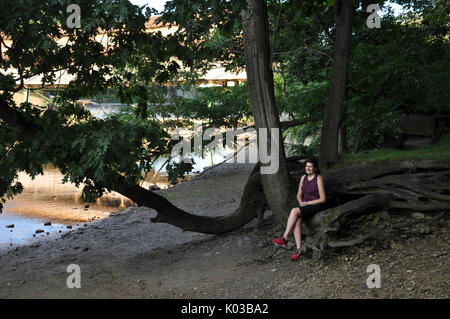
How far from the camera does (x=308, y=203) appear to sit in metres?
6.96

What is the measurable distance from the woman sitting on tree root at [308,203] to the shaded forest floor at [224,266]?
1.23 ft

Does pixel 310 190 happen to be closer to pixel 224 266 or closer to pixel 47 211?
pixel 224 266

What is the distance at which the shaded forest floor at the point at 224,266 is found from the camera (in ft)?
18.7

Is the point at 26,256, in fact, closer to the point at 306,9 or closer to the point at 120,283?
the point at 120,283

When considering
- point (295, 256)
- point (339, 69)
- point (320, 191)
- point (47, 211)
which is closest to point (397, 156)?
point (339, 69)

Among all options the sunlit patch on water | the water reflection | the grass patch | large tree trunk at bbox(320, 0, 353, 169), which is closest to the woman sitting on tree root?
the grass patch

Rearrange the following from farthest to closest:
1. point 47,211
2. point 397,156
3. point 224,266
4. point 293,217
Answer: point 47,211, point 397,156, point 224,266, point 293,217

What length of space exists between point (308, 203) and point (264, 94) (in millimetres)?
1907

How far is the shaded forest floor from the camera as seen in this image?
5703 mm

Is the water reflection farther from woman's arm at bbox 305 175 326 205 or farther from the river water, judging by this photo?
woman's arm at bbox 305 175 326 205

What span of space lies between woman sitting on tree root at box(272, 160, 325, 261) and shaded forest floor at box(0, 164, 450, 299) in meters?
0.37

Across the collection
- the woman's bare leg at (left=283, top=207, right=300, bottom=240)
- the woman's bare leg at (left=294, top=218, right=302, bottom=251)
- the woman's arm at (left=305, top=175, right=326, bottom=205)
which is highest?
the woman's arm at (left=305, top=175, right=326, bottom=205)

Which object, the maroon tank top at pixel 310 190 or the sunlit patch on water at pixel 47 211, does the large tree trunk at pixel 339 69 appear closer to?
the maroon tank top at pixel 310 190
